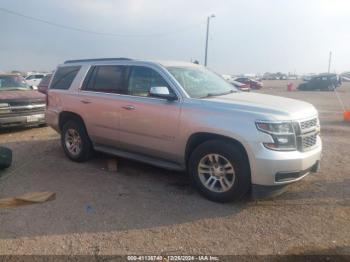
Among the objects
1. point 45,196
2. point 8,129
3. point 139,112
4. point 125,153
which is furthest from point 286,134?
point 8,129

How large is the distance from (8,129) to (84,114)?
17.5 ft

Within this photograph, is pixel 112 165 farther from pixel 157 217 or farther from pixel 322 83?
pixel 322 83

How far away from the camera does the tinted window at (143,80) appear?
5156 millimetres

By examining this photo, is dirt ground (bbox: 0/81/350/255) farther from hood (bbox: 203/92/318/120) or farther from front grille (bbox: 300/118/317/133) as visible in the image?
hood (bbox: 203/92/318/120)

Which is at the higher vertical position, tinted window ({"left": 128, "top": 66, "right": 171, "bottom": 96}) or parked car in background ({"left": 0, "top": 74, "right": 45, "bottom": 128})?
tinted window ({"left": 128, "top": 66, "right": 171, "bottom": 96})

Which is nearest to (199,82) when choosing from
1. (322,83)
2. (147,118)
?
(147,118)

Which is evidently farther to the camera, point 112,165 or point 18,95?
point 18,95

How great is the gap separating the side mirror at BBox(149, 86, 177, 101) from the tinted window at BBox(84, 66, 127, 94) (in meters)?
0.92

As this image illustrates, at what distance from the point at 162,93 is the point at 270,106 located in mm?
1497

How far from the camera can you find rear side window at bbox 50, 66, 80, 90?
6543mm

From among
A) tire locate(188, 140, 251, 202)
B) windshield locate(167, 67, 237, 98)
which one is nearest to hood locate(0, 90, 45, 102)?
windshield locate(167, 67, 237, 98)

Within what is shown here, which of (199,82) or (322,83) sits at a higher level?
(322,83)

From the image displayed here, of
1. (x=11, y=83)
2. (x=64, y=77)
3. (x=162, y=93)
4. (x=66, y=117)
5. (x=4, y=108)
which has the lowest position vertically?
(x=4, y=108)

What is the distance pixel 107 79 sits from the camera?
5.88m
